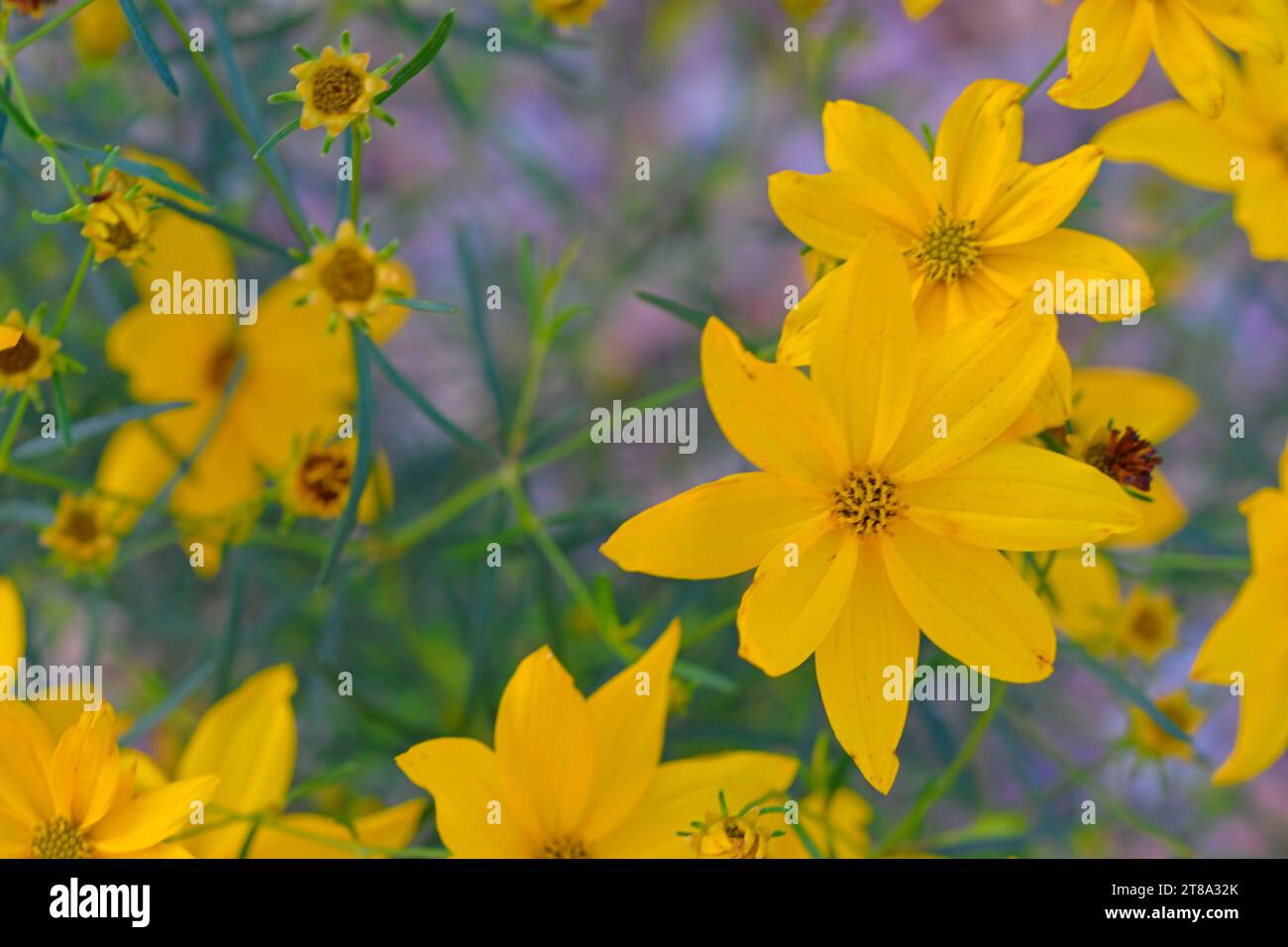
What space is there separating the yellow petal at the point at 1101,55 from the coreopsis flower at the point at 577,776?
501mm

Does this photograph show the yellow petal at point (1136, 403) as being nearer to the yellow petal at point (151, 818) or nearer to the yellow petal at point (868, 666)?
the yellow petal at point (868, 666)

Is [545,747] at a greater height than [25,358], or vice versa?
[25,358]

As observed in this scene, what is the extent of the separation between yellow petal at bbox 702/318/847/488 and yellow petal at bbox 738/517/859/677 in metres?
0.04

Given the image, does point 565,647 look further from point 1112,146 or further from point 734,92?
point 734,92

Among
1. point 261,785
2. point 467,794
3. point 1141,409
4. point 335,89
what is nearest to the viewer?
point 335,89

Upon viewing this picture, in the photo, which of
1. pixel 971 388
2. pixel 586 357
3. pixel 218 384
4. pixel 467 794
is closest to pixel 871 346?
pixel 971 388

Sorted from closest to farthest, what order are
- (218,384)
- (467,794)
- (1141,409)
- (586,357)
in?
(467,794), (1141,409), (218,384), (586,357)

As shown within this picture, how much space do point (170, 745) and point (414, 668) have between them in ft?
1.22

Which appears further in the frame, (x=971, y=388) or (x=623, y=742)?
(x=623, y=742)

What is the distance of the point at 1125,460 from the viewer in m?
0.83

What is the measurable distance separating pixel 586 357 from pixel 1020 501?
4.76 ft

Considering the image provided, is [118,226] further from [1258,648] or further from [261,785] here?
[1258,648]
